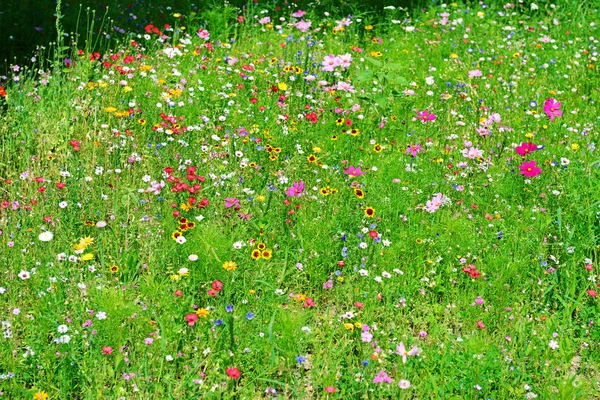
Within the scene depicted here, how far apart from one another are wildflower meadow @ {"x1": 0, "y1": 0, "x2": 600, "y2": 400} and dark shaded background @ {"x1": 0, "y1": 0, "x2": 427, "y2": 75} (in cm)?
38

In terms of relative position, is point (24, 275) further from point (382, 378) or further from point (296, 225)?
point (382, 378)

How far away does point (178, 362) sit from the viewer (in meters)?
3.43

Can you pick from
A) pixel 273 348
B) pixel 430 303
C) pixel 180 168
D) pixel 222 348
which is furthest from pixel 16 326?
pixel 430 303

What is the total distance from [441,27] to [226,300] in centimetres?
501

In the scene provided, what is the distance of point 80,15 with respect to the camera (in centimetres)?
734

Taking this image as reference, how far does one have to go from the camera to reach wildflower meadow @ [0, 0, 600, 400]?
340 cm

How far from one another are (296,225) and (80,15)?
14.2 feet

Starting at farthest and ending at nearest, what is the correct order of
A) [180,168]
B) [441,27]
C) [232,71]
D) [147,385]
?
[441,27]
[232,71]
[180,168]
[147,385]

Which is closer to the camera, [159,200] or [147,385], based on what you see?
[147,385]

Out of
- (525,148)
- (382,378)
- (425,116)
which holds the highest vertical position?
(525,148)

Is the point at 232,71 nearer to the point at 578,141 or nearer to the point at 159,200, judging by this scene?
the point at 159,200

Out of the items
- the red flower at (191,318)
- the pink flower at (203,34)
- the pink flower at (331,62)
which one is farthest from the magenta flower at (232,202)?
the pink flower at (203,34)

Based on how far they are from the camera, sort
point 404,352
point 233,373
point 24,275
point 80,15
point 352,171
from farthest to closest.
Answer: point 80,15, point 352,171, point 24,275, point 404,352, point 233,373

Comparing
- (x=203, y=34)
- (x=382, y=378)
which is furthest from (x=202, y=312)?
(x=203, y=34)
